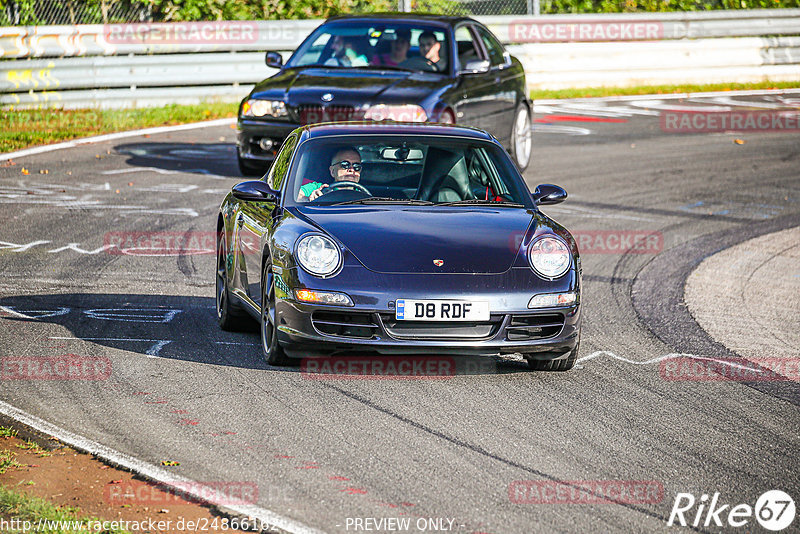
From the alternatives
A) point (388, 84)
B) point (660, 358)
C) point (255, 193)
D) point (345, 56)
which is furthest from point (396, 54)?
point (660, 358)

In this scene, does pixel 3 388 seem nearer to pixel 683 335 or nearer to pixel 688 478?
pixel 688 478

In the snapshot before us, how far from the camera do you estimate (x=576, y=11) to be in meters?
25.3

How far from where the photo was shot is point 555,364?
22.6ft

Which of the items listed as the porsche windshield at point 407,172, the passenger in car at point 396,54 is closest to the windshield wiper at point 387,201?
the porsche windshield at point 407,172

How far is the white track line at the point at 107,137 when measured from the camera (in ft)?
51.5

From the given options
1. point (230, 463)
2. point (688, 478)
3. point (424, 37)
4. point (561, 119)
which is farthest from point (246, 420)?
point (561, 119)

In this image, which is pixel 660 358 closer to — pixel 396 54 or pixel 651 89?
pixel 396 54

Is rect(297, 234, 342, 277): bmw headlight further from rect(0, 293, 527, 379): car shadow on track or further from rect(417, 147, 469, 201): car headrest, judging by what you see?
rect(417, 147, 469, 201): car headrest

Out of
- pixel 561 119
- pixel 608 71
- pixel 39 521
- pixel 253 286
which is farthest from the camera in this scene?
pixel 608 71

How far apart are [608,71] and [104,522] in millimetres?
20734

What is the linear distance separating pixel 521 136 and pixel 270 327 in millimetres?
8598

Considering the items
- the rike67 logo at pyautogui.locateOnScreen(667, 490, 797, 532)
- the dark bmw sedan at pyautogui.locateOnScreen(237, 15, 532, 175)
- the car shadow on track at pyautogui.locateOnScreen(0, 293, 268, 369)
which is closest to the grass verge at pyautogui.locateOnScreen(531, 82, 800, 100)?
the dark bmw sedan at pyautogui.locateOnScreen(237, 15, 532, 175)

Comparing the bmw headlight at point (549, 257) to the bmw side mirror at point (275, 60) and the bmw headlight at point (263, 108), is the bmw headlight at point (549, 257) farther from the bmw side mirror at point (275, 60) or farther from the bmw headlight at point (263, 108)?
the bmw side mirror at point (275, 60)

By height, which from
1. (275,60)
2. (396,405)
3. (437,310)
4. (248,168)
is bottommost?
(248,168)
